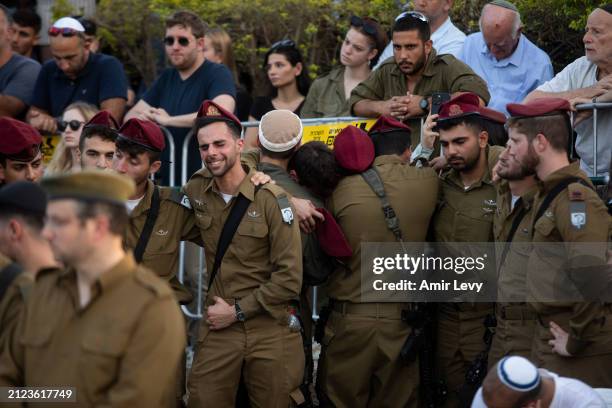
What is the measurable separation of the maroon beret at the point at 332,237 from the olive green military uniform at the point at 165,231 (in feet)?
2.65

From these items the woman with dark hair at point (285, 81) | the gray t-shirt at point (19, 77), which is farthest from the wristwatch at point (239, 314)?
the gray t-shirt at point (19, 77)

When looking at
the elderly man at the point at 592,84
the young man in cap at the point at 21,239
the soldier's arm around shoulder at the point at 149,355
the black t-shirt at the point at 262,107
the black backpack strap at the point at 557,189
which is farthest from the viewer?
the black t-shirt at the point at 262,107

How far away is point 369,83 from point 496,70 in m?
1.01

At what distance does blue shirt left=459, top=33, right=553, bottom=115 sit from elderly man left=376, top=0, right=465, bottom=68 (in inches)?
14.9

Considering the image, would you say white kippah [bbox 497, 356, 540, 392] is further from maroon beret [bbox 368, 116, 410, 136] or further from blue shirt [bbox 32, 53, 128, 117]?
blue shirt [bbox 32, 53, 128, 117]

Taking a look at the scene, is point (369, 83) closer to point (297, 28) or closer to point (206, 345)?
point (206, 345)

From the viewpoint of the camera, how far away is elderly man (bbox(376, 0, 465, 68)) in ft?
29.7

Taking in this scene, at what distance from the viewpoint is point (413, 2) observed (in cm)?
945

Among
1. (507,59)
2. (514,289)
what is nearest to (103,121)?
(514,289)

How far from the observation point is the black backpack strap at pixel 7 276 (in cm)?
504

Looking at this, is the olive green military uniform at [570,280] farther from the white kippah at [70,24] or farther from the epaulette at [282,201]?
the white kippah at [70,24]

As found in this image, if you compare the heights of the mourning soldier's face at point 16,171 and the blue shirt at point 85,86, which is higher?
the blue shirt at point 85,86

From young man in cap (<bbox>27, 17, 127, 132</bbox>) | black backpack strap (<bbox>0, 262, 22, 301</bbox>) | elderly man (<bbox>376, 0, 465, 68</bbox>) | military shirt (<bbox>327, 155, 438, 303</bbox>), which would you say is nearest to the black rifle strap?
military shirt (<bbox>327, 155, 438, 303</bbox>)

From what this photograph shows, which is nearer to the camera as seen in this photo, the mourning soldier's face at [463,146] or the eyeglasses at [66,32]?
the mourning soldier's face at [463,146]
